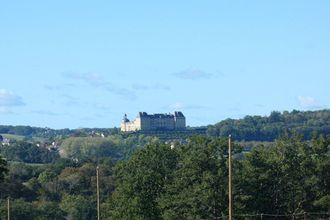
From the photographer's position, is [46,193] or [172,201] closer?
[172,201]

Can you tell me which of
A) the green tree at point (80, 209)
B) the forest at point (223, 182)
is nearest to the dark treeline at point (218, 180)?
the forest at point (223, 182)

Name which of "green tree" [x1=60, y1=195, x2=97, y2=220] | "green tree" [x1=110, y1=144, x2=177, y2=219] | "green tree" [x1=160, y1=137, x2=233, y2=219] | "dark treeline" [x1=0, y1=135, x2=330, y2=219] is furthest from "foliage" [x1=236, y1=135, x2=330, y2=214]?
"green tree" [x1=60, y1=195, x2=97, y2=220]

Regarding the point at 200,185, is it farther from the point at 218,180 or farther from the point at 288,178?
the point at 288,178

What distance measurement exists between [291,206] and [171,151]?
13602 millimetres

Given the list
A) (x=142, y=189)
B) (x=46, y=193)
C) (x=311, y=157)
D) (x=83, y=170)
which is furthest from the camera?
(x=83, y=170)

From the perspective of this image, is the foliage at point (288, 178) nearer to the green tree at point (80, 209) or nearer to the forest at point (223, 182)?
the forest at point (223, 182)

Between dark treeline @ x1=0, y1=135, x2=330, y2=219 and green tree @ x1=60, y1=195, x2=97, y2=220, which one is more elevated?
dark treeline @ x1=0, y1=135, x2=330, y2=219

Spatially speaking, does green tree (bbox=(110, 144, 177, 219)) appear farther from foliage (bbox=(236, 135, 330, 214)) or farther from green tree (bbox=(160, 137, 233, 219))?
foliage (bbox=(236, 135, 330, 214))

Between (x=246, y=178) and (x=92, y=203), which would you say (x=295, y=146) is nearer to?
(x=246, y=178)

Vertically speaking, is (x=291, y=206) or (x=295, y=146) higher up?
(x=295, y=146)

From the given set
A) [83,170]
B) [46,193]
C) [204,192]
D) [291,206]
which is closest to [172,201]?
[204,192]

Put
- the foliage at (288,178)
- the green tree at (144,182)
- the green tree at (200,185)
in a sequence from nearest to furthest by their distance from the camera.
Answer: the green tree at (200,185)
the foliage at (288,178)
the green tree at (144,182)

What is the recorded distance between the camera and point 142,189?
76875 mm

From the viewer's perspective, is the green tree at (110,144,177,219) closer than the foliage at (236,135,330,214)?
No
